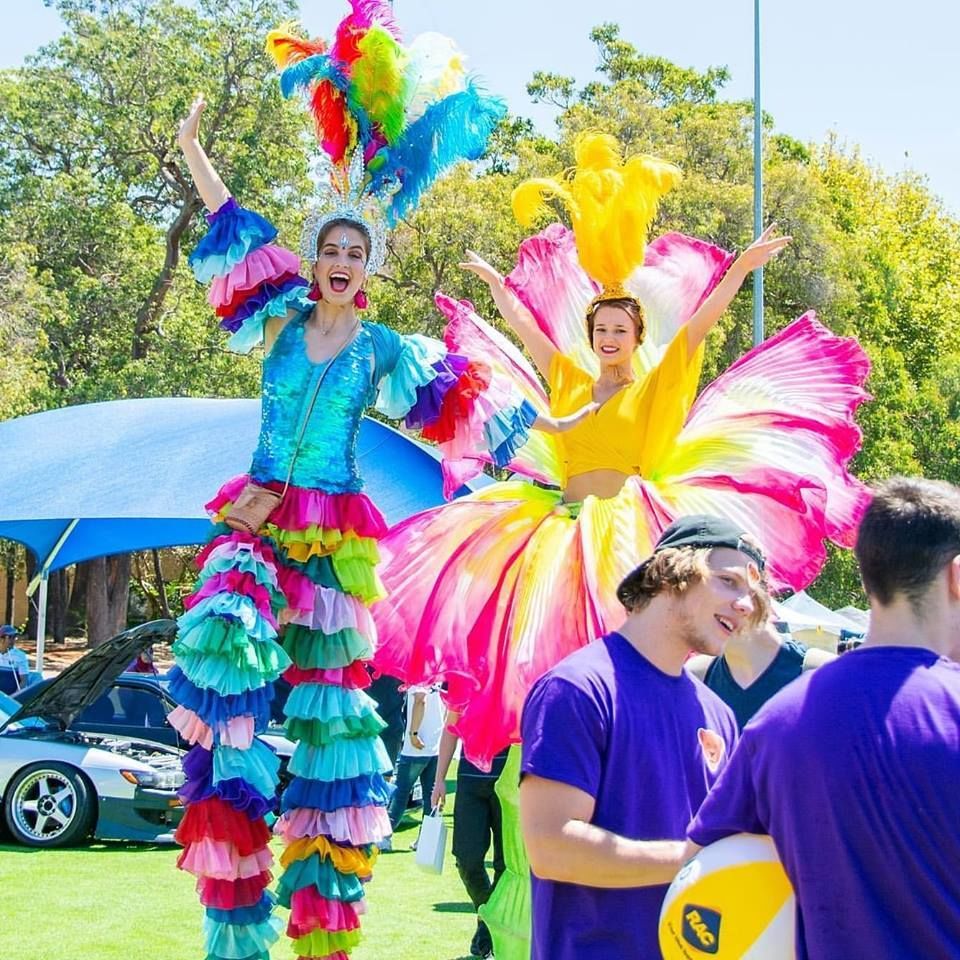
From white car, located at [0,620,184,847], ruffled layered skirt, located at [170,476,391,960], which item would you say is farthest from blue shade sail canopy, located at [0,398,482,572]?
ruffled layered skirt, located at [170,476,391,960]

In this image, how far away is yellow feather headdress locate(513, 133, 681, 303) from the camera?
5516 millimetres

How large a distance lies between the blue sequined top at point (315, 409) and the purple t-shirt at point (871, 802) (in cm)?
259

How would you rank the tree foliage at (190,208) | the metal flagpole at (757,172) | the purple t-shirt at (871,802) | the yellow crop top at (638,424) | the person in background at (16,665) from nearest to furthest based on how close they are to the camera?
the purple t-shirt at (871,802) < the yellow crop top at (638,424) < the person in background at (16,665) < the metal flagpole at (757,172) < the tree foliage at (190,208)

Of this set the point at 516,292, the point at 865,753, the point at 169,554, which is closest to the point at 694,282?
the point at 516,292

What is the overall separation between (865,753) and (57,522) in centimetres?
1221

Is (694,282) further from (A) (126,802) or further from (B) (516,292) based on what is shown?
(A) (126,802)

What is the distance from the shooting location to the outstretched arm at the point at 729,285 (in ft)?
16.7

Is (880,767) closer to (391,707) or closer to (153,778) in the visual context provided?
(153,778)

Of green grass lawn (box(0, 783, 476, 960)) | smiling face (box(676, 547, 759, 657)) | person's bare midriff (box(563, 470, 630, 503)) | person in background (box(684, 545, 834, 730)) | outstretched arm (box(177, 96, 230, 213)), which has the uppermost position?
outstretched arm (box(177, 96, 230, 213))

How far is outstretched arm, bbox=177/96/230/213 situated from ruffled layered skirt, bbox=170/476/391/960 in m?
0.95

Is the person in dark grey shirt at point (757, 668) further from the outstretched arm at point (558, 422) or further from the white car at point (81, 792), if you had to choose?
the white car at point (81, 792)

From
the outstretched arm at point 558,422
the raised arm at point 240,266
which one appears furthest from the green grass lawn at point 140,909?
the raised arm at point 240,266

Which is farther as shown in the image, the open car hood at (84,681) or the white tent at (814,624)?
the white tent at (814,624)

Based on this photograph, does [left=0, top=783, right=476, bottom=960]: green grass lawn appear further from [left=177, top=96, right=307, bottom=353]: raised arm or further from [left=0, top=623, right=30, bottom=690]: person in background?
[left=0, top=623, right=30, bottom=690]: person in background
